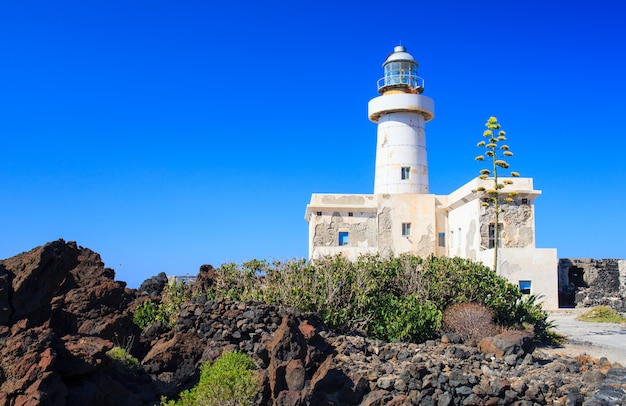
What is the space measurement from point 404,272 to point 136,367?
7.57 meters

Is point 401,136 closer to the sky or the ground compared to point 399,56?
closer to the ground

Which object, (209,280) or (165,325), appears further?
(209,280)

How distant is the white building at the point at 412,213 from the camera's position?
23.8 m

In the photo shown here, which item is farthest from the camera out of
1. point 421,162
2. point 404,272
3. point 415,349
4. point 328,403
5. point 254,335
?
point 421,162

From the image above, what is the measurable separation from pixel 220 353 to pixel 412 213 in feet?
62.4

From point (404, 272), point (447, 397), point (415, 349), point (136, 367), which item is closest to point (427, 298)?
point (404, 272)

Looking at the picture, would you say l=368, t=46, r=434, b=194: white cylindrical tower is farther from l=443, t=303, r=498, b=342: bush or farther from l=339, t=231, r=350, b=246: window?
l=443, t=303, r=498, b=342: bush

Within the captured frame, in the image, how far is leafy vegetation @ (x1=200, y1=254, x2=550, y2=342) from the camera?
42.5 feet

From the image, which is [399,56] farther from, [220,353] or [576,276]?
[220,353]

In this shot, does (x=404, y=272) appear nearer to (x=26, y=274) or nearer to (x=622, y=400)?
(x=622, y=400)

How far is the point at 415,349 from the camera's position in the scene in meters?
12.0

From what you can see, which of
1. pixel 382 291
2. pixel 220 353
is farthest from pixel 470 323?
pixel 220 353

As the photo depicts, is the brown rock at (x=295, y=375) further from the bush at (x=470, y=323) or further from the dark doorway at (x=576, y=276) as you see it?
the dark doorway at (x=576, y=276)

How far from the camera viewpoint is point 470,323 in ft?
44.2
